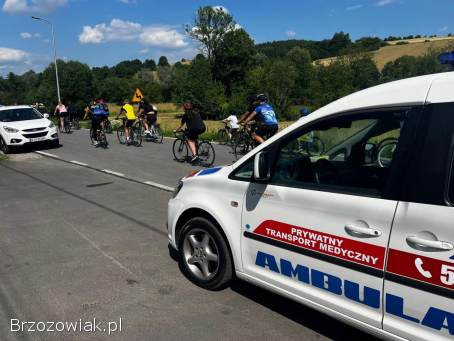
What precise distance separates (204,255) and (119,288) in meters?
0.92

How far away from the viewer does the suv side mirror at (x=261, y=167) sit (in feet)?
11.0

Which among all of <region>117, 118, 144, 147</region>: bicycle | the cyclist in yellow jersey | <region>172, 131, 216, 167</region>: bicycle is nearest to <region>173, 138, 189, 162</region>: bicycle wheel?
<region>172, 131, 216, 167</region>: bicycle

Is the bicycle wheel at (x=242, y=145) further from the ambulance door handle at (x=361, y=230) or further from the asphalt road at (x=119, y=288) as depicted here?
the ambulance door handle at (x=361, y=230)

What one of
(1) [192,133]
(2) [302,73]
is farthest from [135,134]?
(2) [302,73]

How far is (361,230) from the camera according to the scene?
8.97 ft

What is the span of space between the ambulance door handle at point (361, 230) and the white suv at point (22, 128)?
14576mm

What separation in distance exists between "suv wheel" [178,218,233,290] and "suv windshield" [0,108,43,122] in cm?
1401

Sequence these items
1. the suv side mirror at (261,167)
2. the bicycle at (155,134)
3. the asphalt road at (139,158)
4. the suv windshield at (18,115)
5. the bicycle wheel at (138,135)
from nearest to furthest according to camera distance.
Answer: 1. the suv side mirror at (261,167)
2. the asphalt road at (139,158)
3. the suv windshield at (18,115)
4. the bicycle wheel at (138,135)
5. the bicycle at (155,134)

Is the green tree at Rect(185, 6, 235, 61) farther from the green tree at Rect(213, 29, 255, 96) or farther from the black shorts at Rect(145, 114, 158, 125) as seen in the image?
the black shorts at Rect(145, 114, 158, 125)

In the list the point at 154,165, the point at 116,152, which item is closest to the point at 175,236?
the point at 154,165

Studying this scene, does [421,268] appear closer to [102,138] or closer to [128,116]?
[128,116]

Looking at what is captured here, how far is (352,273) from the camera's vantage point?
111 inches

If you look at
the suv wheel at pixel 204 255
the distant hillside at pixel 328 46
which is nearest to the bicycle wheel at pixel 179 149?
the suv wheel at pixel 204 255

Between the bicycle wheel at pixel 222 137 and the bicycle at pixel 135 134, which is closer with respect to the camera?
the bicycle at pixel 135 134
